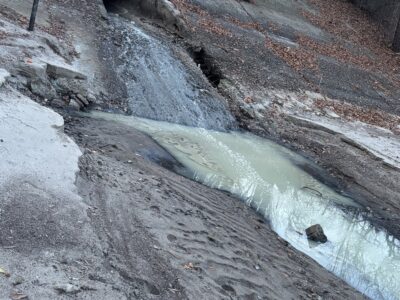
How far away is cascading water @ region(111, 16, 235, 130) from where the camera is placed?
11.9 meters

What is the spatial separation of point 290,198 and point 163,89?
4.92m

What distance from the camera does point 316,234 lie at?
27.0 ft

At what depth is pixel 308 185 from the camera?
34.2 feet

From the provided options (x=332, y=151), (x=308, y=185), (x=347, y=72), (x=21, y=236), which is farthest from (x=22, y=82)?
(x=347, y=72)

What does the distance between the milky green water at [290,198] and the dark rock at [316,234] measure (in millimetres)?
91

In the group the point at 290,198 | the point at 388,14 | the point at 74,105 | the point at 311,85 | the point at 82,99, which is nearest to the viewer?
the point at 290,198

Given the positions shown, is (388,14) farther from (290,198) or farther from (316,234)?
(316,234)

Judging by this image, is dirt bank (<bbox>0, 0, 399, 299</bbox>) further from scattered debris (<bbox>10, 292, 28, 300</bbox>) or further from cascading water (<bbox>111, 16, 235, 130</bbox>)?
cascading water (<bbox>111, 16, 235, 130</bbox>)

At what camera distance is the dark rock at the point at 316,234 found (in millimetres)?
8227

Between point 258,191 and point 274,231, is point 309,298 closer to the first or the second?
point 274,231

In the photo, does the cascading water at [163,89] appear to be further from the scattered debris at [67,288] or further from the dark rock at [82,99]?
the scattered debris at [67,288]

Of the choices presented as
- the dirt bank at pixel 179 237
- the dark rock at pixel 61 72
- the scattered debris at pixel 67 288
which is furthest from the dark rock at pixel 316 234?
the dark rock at pixel 61 72

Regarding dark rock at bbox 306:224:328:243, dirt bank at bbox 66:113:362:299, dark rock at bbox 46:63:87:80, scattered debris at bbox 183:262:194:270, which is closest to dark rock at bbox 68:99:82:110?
dark rock at bbox 46:63:87:80

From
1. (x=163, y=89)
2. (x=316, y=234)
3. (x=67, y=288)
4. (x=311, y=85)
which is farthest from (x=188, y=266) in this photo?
(x=311, y=85)
